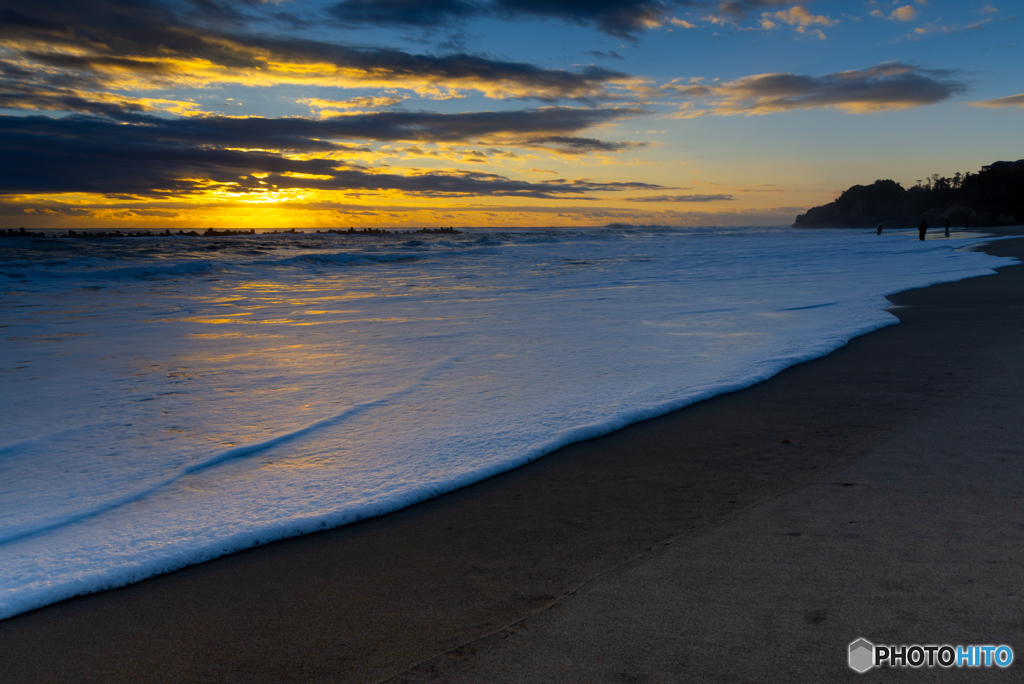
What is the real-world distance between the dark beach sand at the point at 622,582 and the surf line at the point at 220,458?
746mm

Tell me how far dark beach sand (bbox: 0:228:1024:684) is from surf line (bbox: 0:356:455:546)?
0.75 m

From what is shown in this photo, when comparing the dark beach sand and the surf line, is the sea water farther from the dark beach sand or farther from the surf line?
the dark beach sand

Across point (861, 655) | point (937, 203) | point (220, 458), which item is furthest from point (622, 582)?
point (937, 203)

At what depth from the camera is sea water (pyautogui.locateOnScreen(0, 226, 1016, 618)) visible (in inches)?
109

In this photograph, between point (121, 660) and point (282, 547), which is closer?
point (121, 660)

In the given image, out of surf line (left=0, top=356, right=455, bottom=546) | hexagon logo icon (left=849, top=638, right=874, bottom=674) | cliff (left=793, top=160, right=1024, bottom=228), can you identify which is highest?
cliff (left=793, top=160, right=1024, bottom=228)

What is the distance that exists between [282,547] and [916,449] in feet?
10.7

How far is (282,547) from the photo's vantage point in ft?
Result: 8.38

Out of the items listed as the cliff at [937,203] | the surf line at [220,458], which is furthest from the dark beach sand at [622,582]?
the cliff at [937,203]

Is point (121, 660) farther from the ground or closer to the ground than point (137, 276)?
closer to the ground

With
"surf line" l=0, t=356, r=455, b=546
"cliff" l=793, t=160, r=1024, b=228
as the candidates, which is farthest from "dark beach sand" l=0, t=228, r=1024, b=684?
"cliff" l=793, t=160, r=1024, b=228

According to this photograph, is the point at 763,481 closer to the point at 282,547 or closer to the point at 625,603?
the point at 625,603

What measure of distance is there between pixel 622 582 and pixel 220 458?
8.28 feet

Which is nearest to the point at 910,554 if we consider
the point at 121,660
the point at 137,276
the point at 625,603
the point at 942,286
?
the point at 625,603
